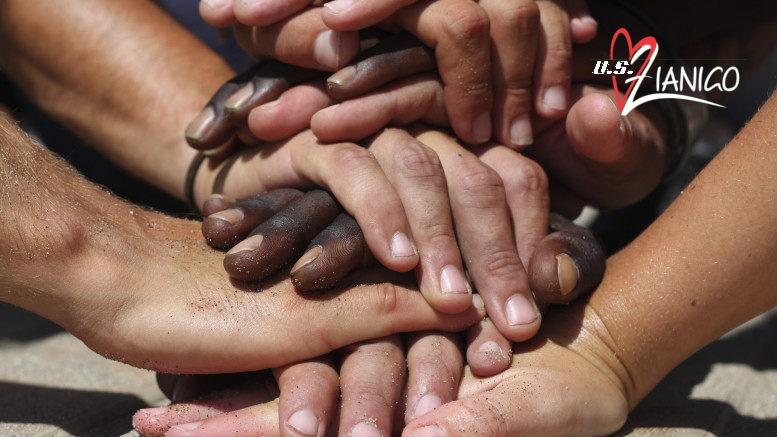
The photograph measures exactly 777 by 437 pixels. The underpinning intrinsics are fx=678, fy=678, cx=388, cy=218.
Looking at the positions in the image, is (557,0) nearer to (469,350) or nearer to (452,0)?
(452,0)

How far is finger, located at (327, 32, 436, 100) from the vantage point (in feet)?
4.53

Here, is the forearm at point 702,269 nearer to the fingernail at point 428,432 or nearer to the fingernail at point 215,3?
the fingernail at point 428,432

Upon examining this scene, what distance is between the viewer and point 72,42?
199 centimetres

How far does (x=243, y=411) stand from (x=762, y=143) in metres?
1.01

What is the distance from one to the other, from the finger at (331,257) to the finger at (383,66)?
289mm

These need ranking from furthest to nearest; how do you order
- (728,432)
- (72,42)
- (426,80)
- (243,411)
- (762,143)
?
1. (72,42)
2. (426,80)
3. (728,432)
4. (762,143)
5. (243,411)

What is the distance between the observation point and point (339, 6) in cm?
134

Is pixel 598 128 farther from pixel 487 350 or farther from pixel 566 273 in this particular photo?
pixel 487 350

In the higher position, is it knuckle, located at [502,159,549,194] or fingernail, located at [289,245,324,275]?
fingernail, located at [289,245,324,275]

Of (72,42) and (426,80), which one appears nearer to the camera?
(426,80)

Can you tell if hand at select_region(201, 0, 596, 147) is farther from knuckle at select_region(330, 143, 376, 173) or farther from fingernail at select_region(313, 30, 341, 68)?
knuckle at select_region(330, 143, 376, 173)

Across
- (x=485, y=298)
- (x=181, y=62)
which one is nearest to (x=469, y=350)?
(x=485, y=298)

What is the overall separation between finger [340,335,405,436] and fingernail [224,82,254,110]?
610 millimetres

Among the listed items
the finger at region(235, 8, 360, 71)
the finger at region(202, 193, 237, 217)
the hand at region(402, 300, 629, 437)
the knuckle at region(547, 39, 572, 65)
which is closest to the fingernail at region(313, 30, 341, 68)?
the finger at region(235, 8, 360, 71)
